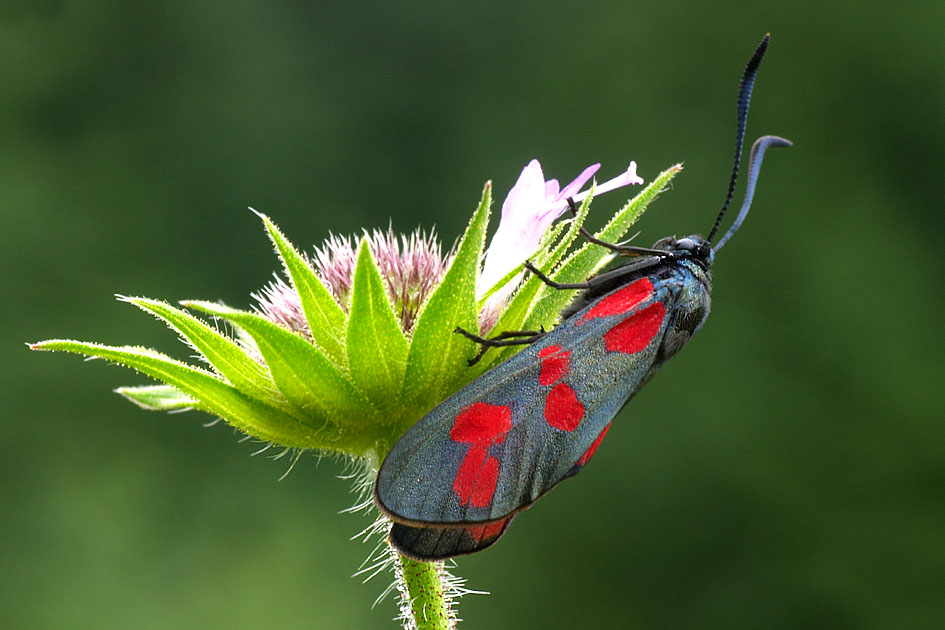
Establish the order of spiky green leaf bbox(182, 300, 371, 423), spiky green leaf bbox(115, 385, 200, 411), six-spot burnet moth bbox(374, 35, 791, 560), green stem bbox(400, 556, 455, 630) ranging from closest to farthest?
six-spot burnet moth bbox(374, 35, 791, 560) → spiky green leaf bbox(182, 300, 371, 423) → green stem bbox(400, 556, 455, 630) → spiky green leaf bbox(115, 385, 200, 411)

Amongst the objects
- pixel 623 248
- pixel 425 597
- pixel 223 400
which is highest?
pixel 623 248

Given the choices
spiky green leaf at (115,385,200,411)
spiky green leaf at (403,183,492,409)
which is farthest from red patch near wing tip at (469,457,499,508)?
spiky green leaf at (115,385,200,411)

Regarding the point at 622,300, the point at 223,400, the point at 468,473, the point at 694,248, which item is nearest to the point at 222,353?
the point at 223,400

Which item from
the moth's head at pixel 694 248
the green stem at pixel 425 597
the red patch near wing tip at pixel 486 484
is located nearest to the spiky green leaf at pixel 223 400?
the green stem at pixel 425 597

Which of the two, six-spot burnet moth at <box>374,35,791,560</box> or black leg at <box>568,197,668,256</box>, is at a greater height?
black leg at <box>568,197,668,256</box>

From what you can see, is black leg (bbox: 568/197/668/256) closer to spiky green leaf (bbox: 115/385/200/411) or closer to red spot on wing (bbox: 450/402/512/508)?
red spot on wing (bbox: 450/402/512/508)

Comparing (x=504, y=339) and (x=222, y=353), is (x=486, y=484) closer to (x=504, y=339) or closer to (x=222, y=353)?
(x=504, y=339)
